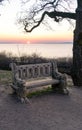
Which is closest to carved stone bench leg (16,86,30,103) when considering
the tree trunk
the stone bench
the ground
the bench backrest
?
the stone bench

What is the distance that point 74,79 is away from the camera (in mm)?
8531

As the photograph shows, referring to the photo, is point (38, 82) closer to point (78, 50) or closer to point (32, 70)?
point (32, 70)

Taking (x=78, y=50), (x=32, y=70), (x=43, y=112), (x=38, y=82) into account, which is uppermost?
(x=78, y=50)

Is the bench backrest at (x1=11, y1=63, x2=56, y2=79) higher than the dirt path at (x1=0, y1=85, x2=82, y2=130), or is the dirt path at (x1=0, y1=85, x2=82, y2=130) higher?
the bench backrest at (x1=11, y1=63, x2=56, y2=79)

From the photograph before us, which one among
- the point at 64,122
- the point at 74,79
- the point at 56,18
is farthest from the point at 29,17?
the point at 64,122

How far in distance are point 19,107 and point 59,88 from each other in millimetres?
1962

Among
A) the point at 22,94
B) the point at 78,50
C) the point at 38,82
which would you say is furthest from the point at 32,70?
the point at 78,50

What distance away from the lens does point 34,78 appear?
23.0 ft

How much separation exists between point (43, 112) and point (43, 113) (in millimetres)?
A: 71

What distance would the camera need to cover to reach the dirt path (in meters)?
4.54

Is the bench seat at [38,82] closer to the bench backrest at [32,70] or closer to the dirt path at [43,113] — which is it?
the bench backrest at [32,70]

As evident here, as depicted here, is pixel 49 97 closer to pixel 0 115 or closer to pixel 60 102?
pixel 60 102

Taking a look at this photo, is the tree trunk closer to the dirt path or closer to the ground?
the ground

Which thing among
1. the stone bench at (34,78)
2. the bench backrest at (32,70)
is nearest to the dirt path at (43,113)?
the stone bench at (34,78)
